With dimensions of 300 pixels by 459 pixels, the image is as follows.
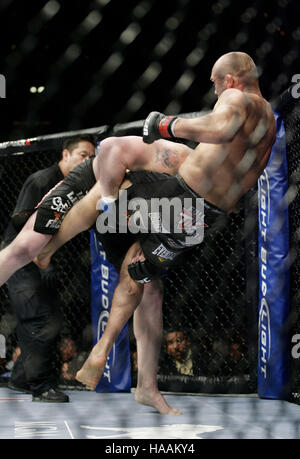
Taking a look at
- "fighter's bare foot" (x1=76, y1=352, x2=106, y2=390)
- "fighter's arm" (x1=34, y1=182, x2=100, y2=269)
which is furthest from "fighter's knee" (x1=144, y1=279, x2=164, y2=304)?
"fighter's bare foot" (x1=76, y1=352, x2=106, y2=390)

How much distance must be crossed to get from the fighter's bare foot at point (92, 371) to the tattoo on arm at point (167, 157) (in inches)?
23.6

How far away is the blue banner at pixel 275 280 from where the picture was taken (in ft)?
7.39

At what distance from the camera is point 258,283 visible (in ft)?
8.13

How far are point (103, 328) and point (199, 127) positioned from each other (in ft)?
4.09

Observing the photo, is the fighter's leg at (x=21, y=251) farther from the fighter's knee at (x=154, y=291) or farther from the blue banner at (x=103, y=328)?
the blue banner at (x=103, y=328)

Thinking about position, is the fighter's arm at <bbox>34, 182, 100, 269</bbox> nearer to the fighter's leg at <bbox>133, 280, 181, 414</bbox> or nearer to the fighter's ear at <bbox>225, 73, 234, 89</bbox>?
the fighter's leg at <bbox>133, 280, 181, 414</bbox>

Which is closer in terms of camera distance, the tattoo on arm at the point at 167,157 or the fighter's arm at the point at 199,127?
the fighter's arm at the point at 199,127

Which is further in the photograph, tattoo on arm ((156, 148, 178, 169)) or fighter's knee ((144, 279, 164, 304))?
fighter's knee ((144, 279, 164, 304))

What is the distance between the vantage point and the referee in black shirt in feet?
7.59

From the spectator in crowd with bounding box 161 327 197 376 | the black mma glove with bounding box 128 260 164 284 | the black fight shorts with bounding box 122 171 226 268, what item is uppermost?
the black fight shorts with bounding box 122 171 226 268

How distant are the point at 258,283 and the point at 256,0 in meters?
1.50

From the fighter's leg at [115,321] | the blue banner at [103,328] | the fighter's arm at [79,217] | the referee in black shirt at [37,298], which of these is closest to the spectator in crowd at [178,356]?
the blue banner at [103,328]

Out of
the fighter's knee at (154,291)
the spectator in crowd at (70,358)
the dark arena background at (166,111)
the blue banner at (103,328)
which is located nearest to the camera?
the fighter's knee at (154,291)

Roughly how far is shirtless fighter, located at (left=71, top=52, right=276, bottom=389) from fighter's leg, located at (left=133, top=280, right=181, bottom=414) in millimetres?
232
